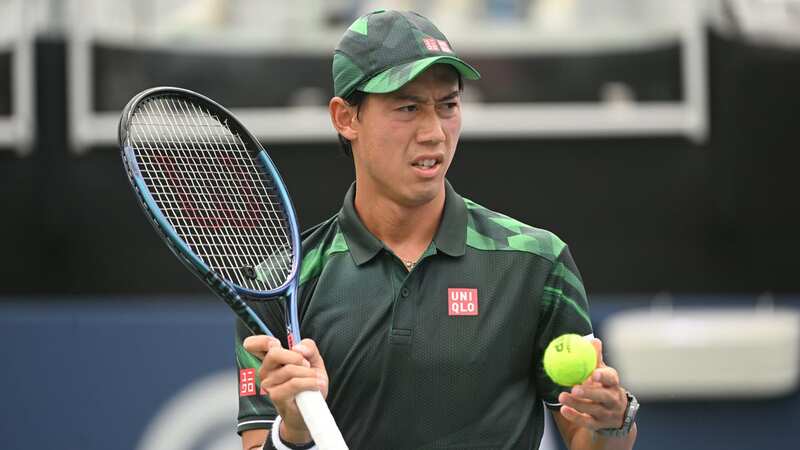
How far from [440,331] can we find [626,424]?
1.22 ft

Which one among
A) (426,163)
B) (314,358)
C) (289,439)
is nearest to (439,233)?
(426,163)

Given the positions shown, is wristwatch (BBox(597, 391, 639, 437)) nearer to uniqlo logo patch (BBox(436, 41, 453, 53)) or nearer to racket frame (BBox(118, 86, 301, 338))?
racket frame (BBox(118, 86, 301, 338))

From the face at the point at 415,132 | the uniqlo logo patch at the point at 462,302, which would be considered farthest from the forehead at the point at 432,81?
the uniqlo logo patch at the point at 462,302

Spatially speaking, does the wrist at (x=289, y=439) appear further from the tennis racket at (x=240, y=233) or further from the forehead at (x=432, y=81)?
the forehead at (x=432, y=81)

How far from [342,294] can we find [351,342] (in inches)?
3.8

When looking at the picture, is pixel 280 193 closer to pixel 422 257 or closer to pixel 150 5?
pixel 422 257

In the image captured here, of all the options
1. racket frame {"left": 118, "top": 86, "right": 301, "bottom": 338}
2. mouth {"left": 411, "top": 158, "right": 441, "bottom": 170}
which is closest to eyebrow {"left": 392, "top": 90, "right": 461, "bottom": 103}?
mouth {"left": 411, "top": 158, "right": 441, "bottom": 170}

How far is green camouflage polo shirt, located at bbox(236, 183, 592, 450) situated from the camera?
2469 millimetres

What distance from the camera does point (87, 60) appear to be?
5.38m

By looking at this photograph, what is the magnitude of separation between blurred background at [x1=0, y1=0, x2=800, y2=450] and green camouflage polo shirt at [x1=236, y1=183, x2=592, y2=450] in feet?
8.57

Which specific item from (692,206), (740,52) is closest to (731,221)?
(692,206)

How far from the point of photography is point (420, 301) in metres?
2.53


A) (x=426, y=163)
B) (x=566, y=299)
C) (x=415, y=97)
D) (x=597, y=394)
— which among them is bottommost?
(x=597, y=394)

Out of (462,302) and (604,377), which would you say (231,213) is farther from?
(604,377)
